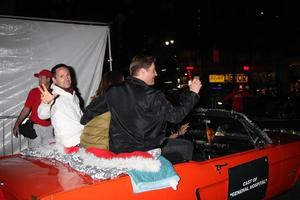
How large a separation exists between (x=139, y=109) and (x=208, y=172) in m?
1.00

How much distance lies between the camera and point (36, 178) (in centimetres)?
245

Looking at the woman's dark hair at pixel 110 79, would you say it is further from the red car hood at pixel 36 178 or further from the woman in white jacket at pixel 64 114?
the red car hood at pixel 36 178

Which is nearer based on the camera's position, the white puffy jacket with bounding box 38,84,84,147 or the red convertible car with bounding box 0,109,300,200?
the red convertible car with bounding box 0,109,300,200

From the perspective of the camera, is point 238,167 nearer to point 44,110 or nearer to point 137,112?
point 137,112

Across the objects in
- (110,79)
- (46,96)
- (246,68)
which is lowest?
(46,96)

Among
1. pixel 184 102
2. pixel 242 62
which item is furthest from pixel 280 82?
pixel 184 102

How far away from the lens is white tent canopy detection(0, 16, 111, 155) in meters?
5.11

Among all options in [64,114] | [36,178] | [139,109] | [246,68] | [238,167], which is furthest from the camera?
[246,68]

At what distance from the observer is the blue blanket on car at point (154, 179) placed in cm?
241

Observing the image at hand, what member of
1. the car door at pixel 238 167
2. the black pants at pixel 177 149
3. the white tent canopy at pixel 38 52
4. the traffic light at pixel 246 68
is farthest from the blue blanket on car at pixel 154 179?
the traffic light at pixel 246 68

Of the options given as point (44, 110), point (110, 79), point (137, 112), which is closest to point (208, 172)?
point (137, 112)

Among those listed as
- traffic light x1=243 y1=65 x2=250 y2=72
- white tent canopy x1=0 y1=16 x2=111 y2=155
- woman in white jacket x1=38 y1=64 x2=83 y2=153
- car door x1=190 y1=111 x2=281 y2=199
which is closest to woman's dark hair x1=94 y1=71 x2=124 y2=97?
woman in white jacket x1=38 y1=64 x2=83 y2=153

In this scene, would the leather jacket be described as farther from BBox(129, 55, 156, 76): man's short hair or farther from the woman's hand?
the woman's hand

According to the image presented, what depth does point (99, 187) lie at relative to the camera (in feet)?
7.39
